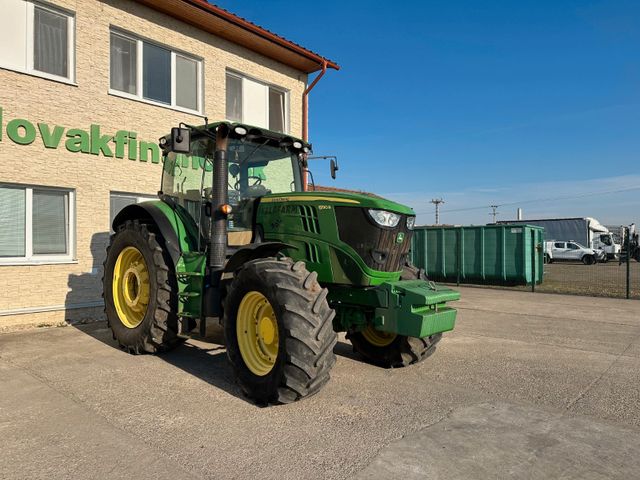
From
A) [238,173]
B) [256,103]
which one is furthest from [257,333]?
[256,103]

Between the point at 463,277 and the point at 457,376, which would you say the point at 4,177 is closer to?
the point at 457,376

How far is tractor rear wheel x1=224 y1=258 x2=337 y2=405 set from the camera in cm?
385

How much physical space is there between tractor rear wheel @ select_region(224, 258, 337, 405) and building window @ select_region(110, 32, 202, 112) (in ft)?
20.0

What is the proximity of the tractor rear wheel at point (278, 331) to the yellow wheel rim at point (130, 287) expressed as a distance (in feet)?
6.36

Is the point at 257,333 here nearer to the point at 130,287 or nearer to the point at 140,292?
the point at 140,292

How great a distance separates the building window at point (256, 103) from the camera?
11.0 meters

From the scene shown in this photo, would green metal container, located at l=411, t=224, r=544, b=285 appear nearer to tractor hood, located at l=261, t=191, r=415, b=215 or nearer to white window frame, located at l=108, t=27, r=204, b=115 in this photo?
white window frame, located at l=108, t=27, r=204, b=115

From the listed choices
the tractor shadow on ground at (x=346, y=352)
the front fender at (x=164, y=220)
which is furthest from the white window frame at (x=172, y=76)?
the tractor shadow on ground at (x=346, y=352)

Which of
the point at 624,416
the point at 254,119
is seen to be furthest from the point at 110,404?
the point at 254,119

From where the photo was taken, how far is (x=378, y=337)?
5.51 meters

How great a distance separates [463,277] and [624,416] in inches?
486

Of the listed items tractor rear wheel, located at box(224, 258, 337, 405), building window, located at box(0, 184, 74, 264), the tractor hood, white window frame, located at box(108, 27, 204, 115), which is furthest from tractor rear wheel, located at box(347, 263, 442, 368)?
white window frame, located at box(108, 27, 204, 115)

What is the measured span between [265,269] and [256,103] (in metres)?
8.08

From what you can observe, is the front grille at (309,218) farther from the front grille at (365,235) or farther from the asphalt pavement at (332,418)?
the asphalt pavement at (332,418)
